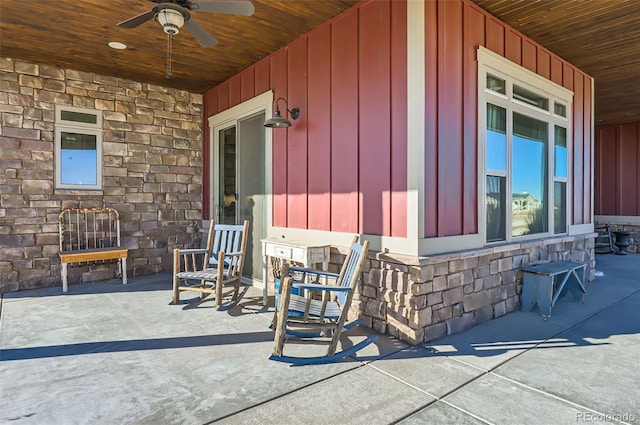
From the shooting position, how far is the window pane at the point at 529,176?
4094 millimetres

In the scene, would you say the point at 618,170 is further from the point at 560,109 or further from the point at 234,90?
the point at 234,90

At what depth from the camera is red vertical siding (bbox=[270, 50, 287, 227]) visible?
4.47m

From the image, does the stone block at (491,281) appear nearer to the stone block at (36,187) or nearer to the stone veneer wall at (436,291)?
the stone veneer wall at (436,291)

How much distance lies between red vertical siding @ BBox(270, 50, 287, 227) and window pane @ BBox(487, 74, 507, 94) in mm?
2232

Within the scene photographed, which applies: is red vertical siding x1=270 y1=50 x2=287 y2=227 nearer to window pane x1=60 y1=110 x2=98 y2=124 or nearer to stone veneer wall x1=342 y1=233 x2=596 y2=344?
stone veneer wall x1=342 y1=233 x2=596 y2=344

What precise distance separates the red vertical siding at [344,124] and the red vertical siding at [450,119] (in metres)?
0.78

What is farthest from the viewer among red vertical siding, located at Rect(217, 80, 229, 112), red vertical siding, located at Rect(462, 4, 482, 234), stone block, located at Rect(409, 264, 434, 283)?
red vertical siding, located at Rect(217, 80, 229, 112)

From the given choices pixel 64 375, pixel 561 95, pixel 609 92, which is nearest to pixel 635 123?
pixel 609 92

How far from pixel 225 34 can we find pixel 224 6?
125 centimetres

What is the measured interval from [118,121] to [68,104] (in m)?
0.64

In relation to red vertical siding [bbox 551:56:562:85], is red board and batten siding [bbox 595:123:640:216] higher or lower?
lower

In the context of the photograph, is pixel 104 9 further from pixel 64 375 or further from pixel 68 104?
pixel 64 375

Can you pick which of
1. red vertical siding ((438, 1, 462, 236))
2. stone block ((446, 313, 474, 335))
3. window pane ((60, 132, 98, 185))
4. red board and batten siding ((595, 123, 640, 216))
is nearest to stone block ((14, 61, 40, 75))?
window pane ((60, 132, 98, 185))

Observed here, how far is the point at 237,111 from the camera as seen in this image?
210 inches
